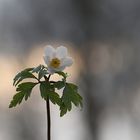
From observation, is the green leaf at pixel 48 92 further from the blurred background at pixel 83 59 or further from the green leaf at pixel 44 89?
the blurred background at pixel 83 59

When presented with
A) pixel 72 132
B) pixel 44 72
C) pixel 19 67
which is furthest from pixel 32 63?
pixel 44 72

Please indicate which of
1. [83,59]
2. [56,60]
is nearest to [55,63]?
[56,60]

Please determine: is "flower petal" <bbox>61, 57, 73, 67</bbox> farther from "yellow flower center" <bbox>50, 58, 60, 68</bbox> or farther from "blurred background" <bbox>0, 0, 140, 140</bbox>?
"blurred background" <bbox>0, 0, 140, 140</bbox>

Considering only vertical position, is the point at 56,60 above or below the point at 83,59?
below

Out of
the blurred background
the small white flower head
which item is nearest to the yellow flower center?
the small white flower head

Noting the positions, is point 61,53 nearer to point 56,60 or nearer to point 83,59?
point 56,60

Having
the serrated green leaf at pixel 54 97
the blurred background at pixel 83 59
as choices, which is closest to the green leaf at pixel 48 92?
the serrated green leaf at pixel 54 97

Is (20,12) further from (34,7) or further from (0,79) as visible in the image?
(0,79)
